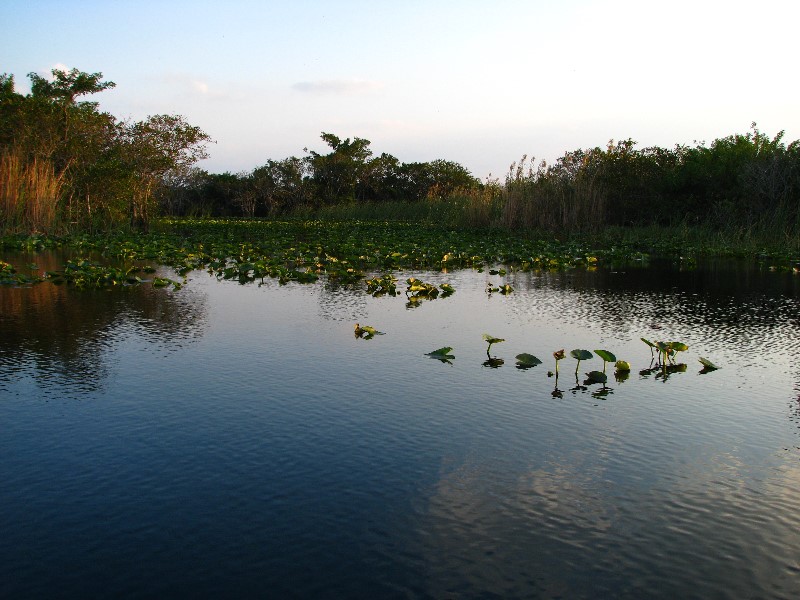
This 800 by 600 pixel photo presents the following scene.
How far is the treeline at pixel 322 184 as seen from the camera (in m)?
51.9

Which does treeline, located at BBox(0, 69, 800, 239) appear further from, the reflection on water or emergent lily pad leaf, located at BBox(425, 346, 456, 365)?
emergent lily pad leaf, located at BBox(425, 346, 456, 365)

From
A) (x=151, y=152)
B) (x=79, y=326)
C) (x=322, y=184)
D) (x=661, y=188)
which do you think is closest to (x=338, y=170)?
(x=322, y=184)

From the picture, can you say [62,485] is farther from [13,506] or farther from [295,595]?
[295,595]

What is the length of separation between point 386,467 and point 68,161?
2394 cm

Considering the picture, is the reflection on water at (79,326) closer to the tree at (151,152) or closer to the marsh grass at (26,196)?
the marsh grass at (26,196)

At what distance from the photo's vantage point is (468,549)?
292cm

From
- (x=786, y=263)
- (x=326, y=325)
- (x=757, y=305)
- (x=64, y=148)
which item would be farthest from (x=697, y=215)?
(x=64, y=148)

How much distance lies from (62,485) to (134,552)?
0.84 meters

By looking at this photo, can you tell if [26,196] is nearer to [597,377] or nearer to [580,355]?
[580,355]

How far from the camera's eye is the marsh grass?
19406 millimetres

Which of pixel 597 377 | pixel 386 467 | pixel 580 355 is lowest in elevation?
pixel 386 467

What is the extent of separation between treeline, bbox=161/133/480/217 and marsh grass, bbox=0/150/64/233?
29516 millimetres

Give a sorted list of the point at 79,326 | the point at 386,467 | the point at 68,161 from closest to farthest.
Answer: the point at 386,467 < the point at 79,326 < the point at 68,161

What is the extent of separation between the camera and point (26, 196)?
20.2 metres
